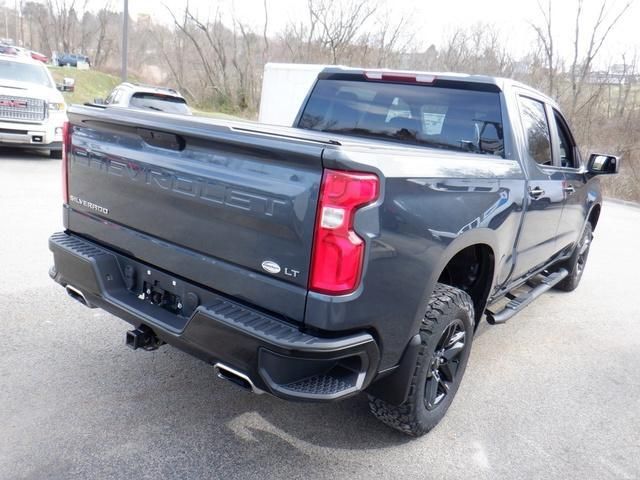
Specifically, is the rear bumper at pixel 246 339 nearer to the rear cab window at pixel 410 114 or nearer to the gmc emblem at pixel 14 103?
the rear cab window at pixel 410 114

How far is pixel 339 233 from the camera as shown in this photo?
6.80 ft

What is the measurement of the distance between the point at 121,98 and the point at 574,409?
1208 cm

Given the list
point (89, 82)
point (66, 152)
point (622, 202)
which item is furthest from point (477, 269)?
point (89, 82)

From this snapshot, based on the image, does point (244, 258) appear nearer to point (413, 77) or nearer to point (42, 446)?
point (42, 446)

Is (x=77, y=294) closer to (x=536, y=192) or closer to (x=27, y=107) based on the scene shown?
(x=536, y=192)

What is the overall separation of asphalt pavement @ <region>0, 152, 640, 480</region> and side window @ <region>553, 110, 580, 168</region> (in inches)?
63.1

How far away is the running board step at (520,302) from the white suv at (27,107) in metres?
8.94

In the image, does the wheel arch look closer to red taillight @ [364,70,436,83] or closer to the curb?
red taillight @ [364,70,436,83]

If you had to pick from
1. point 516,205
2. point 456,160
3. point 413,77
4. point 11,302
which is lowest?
point 11,302

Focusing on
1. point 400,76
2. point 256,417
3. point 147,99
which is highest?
point 400,76

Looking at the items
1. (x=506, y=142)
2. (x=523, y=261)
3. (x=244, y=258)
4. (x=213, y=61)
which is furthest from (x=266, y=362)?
(x=213, y=61)

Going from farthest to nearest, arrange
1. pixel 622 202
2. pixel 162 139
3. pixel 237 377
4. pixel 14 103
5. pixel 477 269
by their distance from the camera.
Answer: pixel 622 202 → pixel 14 103 → pixel 477 269 → pixel 162 139 → pixel 237 377

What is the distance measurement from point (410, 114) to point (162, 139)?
197 cm

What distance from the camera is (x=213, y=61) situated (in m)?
40.5
